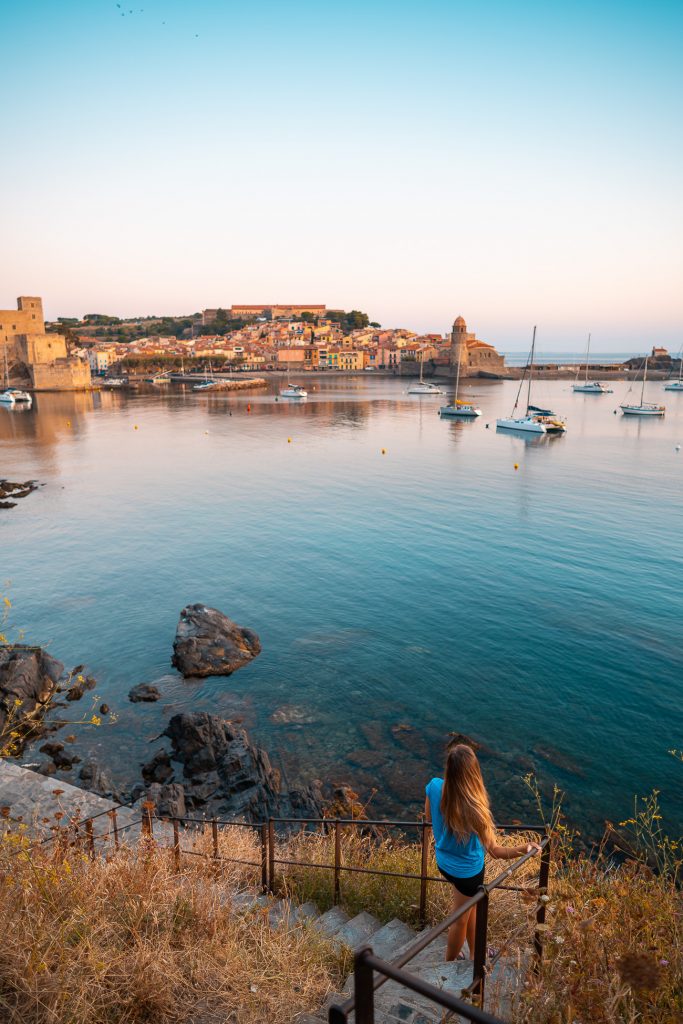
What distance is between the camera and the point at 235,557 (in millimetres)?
22406

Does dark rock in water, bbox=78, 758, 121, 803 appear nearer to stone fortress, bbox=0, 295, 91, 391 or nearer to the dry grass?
the dry grass

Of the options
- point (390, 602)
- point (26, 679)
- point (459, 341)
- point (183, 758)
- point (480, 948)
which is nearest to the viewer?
point (480, 948)

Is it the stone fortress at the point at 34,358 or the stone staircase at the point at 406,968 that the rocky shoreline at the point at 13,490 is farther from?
the stone fortress at the point at 34,358

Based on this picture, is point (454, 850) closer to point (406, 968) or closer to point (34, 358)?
point (406, 968)

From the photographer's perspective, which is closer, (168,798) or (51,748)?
(168,798)

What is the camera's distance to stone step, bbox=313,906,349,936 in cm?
488

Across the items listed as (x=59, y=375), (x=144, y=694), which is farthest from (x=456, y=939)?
(x=59, y=375)

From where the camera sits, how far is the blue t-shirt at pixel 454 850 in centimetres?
385

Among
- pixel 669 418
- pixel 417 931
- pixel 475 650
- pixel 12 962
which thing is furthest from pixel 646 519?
pixel 669 418

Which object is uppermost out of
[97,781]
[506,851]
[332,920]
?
[506,851]

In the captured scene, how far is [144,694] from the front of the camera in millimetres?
13688

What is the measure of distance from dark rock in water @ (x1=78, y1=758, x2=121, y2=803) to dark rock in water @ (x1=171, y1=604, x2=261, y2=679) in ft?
12.0

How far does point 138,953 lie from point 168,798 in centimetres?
701

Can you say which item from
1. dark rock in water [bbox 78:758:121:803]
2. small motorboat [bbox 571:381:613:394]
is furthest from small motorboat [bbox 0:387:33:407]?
small motorboat [bbox 571:381:613:394]
